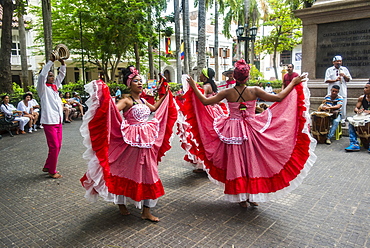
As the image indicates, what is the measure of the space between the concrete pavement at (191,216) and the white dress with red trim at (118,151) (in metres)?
0.43

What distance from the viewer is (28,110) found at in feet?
38.4

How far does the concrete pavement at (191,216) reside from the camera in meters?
3.41

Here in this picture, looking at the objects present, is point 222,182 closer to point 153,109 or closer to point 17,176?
point 153,109

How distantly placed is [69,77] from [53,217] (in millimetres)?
35234

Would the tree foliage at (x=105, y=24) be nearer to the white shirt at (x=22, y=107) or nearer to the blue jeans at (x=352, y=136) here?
the white shirt at (x=22, y=107)

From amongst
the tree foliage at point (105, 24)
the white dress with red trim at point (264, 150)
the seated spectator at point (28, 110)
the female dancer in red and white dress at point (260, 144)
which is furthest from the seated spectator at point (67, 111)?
the white dress with red trim at point (264, 150)

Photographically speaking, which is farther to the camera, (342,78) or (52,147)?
(342,78)

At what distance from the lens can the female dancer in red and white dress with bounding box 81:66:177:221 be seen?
144 inches

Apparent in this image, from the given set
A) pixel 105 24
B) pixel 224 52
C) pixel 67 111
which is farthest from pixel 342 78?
pixel 224 52

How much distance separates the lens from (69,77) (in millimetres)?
36312

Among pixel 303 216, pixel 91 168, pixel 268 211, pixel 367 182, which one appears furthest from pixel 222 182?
pixel 367 182

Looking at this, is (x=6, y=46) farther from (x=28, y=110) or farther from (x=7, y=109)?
(x=7, y=109)

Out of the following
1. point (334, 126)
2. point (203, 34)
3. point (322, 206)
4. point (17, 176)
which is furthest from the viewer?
point (203, 34)

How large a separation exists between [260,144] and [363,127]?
4662mm
